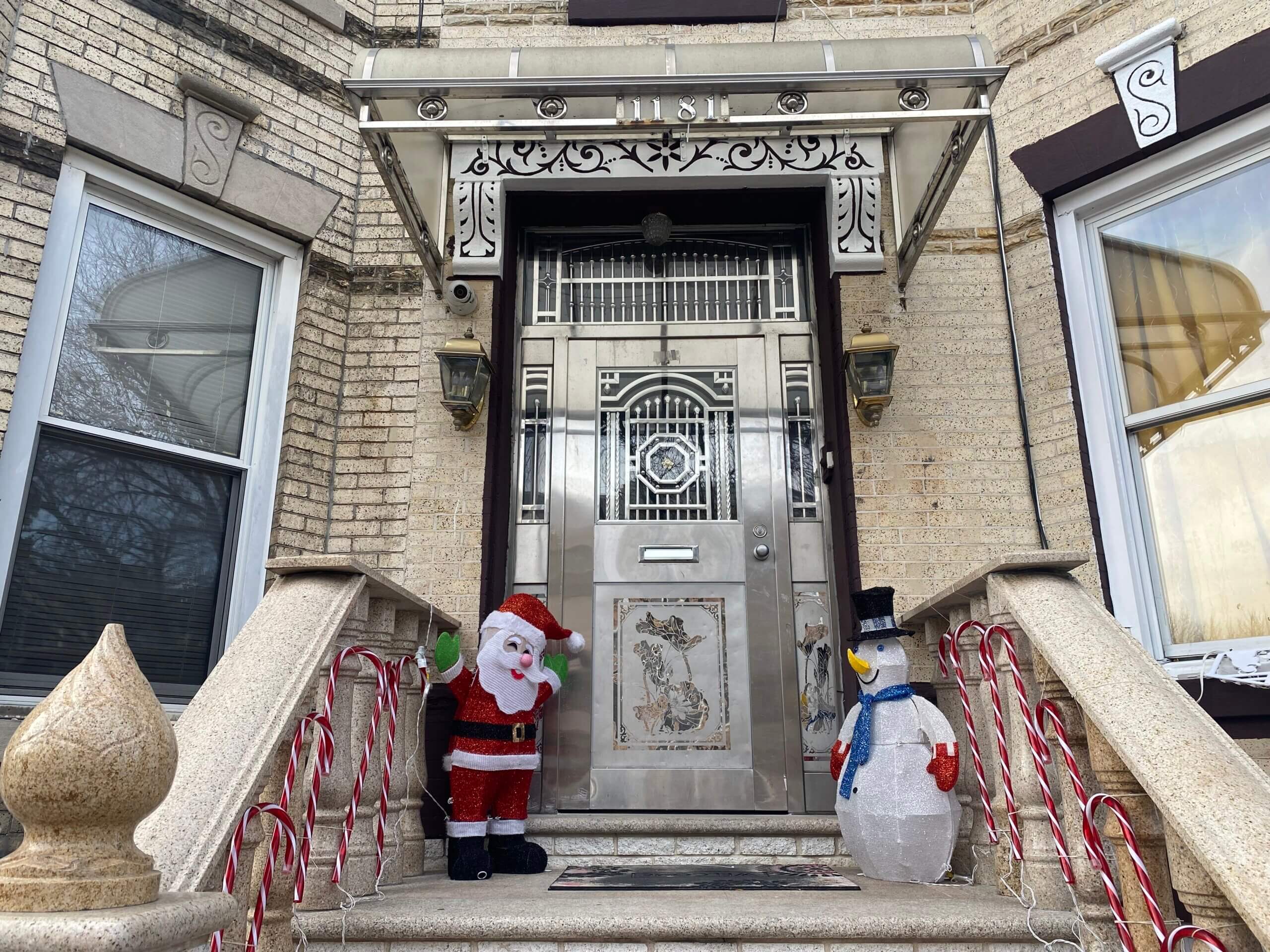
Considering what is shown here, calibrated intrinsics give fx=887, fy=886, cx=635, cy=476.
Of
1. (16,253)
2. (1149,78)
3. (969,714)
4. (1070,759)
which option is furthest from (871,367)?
(16,253)

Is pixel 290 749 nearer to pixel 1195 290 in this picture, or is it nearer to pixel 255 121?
pixel 255 121

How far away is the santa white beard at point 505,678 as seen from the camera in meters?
3.31

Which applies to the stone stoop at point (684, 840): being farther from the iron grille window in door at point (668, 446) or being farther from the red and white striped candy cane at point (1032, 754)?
the iron grille window in door at point (668, 446)

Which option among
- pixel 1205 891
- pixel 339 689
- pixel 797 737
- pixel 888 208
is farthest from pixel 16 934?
pixel 888 208

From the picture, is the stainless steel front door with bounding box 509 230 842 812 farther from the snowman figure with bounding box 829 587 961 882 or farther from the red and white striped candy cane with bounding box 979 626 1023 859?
the red and white striped candy cane with bounding box 979 626 1023 859

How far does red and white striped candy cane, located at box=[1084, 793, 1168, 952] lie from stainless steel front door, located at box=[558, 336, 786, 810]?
1878 mm

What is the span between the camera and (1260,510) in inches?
135

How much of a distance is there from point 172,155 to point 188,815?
3098 millimetres

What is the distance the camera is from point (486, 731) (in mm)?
3232

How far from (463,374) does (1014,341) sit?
8.46ft

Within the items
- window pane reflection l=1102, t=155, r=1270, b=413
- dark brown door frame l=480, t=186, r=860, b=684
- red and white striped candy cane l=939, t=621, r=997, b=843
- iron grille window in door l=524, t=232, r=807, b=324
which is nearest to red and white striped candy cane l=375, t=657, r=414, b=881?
dark brown door frame l=480, t=186, r=860, b=684

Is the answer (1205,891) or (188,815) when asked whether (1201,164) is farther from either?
(188,815)

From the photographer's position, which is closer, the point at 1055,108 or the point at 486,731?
the point at 486,731

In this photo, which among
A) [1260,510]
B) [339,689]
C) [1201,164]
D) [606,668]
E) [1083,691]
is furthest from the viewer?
[606,668]
